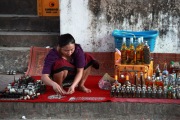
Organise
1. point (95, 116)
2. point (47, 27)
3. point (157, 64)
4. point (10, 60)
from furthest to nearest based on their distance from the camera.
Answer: point (47, 27)
point (10, 60)
point (157, 64)
point (95, 116)

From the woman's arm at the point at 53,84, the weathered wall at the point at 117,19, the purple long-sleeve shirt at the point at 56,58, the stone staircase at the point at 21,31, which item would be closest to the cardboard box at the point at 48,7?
the stone staircase at the point at 21,31

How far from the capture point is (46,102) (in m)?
5.58

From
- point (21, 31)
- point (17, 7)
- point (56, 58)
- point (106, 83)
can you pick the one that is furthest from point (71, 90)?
point (17, 7)

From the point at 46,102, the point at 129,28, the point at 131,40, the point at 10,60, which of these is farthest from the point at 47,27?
the point at 46,102

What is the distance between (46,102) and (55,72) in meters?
0.49

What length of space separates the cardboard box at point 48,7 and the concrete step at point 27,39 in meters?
0.76

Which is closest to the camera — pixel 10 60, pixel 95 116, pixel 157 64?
pixel 95 116

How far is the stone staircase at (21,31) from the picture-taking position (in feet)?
25.5

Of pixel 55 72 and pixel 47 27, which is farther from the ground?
pixel 47 27

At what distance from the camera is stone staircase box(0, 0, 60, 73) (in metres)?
7.77

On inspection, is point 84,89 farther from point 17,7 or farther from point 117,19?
point 17,7

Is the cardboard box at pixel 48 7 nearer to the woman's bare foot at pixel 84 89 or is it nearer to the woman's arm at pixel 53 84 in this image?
the woman's bare foot at pixel 84 89

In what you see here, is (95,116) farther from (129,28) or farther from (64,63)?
(129,28)

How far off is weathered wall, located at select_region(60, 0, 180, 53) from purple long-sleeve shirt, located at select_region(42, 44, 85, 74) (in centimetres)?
173
